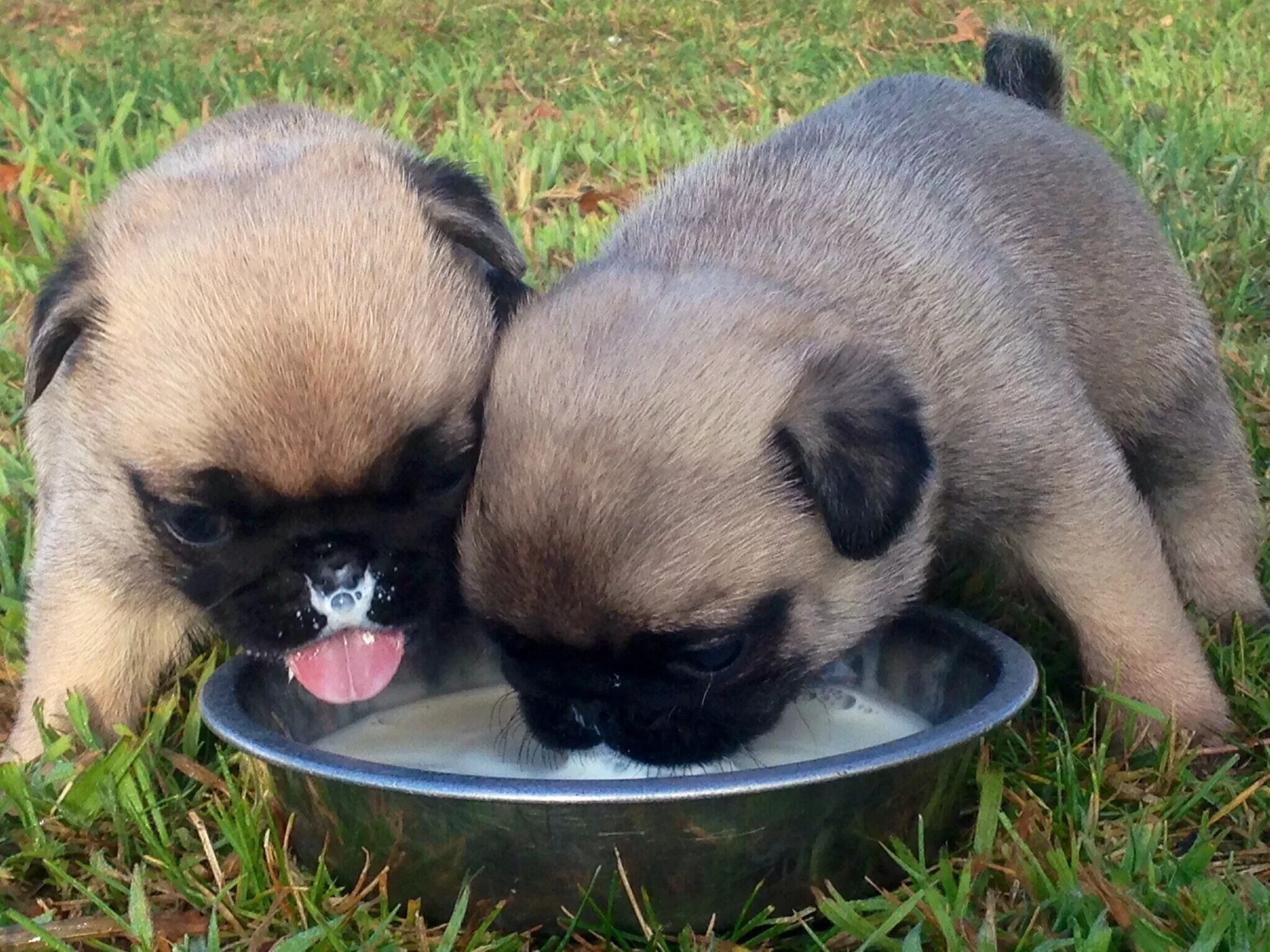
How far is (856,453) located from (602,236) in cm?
329

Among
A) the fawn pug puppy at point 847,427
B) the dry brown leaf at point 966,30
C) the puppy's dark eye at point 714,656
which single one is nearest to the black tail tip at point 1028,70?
the fawn pug puppy at point 847,427

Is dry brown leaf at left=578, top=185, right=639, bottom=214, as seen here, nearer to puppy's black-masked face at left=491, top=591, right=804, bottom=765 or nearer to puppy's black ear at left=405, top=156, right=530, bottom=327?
puppy's black ear at left=405, top=156, right=530, bottom=327

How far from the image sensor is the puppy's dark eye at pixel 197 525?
2754 millimetres

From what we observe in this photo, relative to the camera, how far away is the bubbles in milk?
8.96 feet

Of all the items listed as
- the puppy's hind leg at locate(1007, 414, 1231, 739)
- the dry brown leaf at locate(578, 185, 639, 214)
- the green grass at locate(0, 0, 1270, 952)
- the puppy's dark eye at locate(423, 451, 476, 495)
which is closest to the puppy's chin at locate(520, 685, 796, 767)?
the green grass at locate(0, 0, 1270, 952)

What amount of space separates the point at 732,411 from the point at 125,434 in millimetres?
1176

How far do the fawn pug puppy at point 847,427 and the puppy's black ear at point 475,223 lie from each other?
234mm

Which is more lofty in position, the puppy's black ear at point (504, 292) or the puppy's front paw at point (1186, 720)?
the puppy's black ear at point (504, 292)

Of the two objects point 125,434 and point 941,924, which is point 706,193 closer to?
point 125,434

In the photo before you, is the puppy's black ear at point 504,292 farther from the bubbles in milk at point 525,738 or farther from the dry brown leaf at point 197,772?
the dry brown leaf at point 197,772

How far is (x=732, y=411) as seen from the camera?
2551 millimetres

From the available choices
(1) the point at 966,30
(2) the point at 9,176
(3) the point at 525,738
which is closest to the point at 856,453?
A: (3) the point at 525,738

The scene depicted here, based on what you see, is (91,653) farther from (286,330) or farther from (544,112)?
(544,112)

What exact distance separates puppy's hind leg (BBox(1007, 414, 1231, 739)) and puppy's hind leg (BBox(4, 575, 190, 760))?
6.20ft
